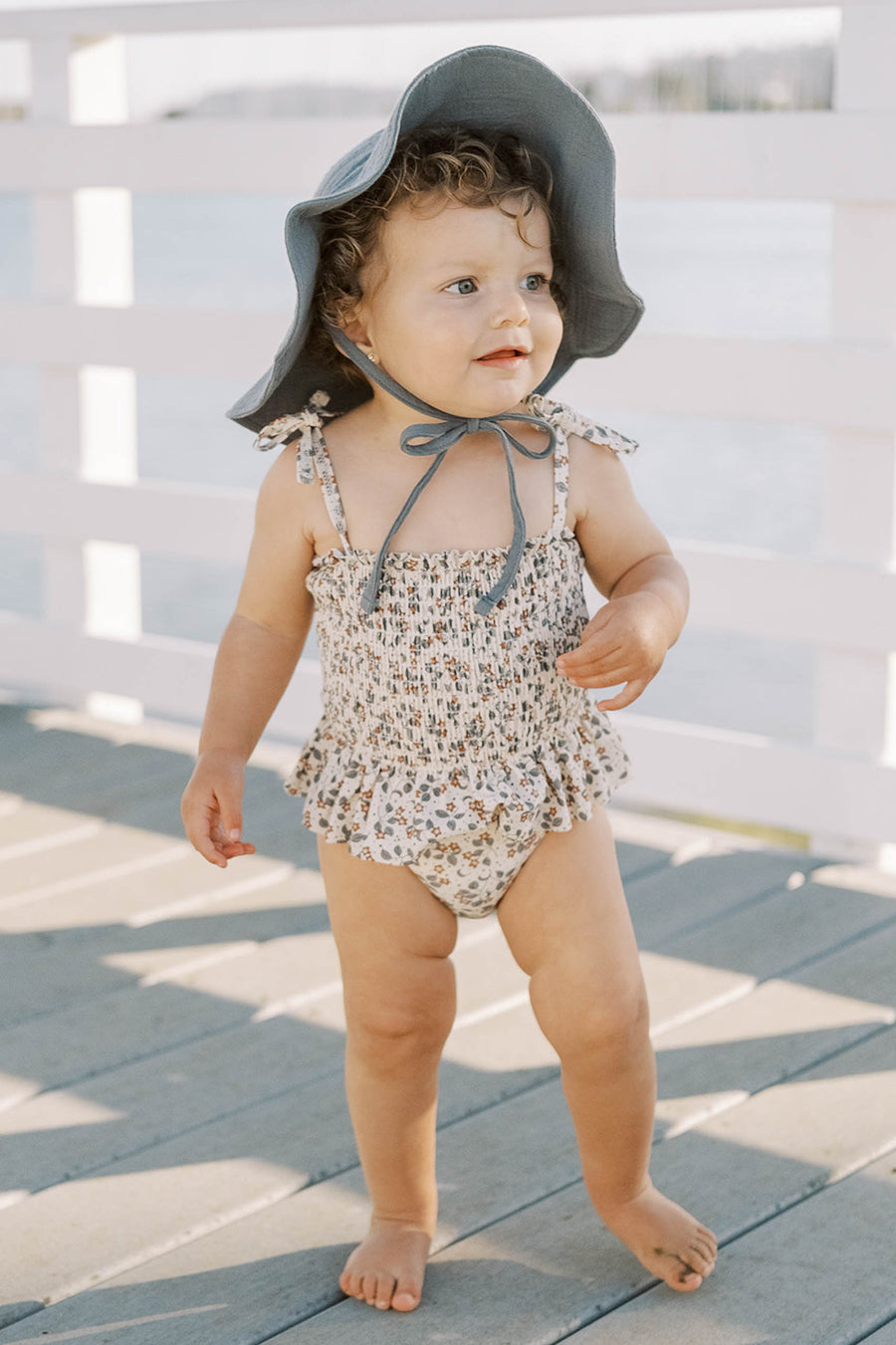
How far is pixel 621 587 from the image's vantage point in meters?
1.66

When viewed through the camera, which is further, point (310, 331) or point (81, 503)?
point (81, 503)

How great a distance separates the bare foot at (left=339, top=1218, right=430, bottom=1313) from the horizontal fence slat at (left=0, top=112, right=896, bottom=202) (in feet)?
5.54

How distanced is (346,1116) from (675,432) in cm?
985

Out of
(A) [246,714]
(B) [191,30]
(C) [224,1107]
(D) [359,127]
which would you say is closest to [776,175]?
(D) [359,127]

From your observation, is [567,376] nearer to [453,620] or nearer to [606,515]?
[606,515]

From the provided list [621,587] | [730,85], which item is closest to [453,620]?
[621,587]

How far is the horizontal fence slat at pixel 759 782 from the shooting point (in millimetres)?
2725

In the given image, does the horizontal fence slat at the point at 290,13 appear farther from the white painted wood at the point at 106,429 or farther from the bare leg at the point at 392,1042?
the bare leg at the point at 392,1042

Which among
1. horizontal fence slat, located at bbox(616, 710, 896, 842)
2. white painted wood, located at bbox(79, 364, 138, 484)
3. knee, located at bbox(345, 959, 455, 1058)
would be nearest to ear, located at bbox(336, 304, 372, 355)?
knee, located at bbox(345, 959, 455, 1058)

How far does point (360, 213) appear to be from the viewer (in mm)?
1551

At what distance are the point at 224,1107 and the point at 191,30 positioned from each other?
209cm

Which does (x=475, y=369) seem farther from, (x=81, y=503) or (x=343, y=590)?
(x=81, y=503)

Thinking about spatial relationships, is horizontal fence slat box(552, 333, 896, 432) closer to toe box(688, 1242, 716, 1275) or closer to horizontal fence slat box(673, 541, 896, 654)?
horizontal fence slat box(673, 541, 896, 654)

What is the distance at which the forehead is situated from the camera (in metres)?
1.50
